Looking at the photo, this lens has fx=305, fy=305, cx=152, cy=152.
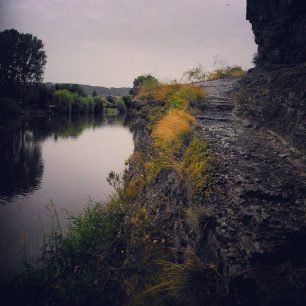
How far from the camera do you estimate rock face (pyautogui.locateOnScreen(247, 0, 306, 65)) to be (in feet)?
31.9

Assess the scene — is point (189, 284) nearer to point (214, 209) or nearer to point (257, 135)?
point (214, 209)

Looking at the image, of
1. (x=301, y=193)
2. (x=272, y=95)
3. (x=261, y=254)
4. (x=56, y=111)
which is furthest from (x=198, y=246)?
(x=56, y=111)

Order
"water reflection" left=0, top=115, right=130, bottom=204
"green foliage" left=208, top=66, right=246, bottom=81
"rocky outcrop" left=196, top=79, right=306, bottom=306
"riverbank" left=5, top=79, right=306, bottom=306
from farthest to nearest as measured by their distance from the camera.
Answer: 1. "green foliage" left=208, top=66, right=246, bottom=81
2. "water reflection" left=0, top=115, right=130, bottom=204
3. "riverbank" left=5, top=79, right=306, bottom=306
4. "rocky outcrop" left=196, top=79, right=306, bottom=306

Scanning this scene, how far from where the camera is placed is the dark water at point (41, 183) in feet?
32.3

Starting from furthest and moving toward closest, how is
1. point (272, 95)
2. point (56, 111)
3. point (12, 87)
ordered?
point (56, 111) < point (12, 87) < point (272, 95)

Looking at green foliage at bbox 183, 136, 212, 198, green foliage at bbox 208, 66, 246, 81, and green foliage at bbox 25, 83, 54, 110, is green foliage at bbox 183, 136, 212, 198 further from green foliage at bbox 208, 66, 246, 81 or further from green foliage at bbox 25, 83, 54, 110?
green foliage at bbox 25, 83, 54, 110

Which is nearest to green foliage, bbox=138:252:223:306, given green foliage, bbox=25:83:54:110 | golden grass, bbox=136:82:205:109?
golden grass, bbox=136:82:205:109

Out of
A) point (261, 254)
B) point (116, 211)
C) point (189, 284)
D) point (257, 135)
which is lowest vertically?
point (116, 211)

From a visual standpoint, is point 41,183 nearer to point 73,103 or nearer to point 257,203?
point 257,203

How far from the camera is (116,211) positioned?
8.23 m

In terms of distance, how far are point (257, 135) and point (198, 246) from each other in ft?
11.9

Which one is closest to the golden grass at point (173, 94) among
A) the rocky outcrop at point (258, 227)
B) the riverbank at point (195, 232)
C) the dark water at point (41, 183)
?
the riverbank at point (195, 232)

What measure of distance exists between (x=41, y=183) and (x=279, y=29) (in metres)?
13.5

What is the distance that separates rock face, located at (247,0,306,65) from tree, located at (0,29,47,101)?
174ft
